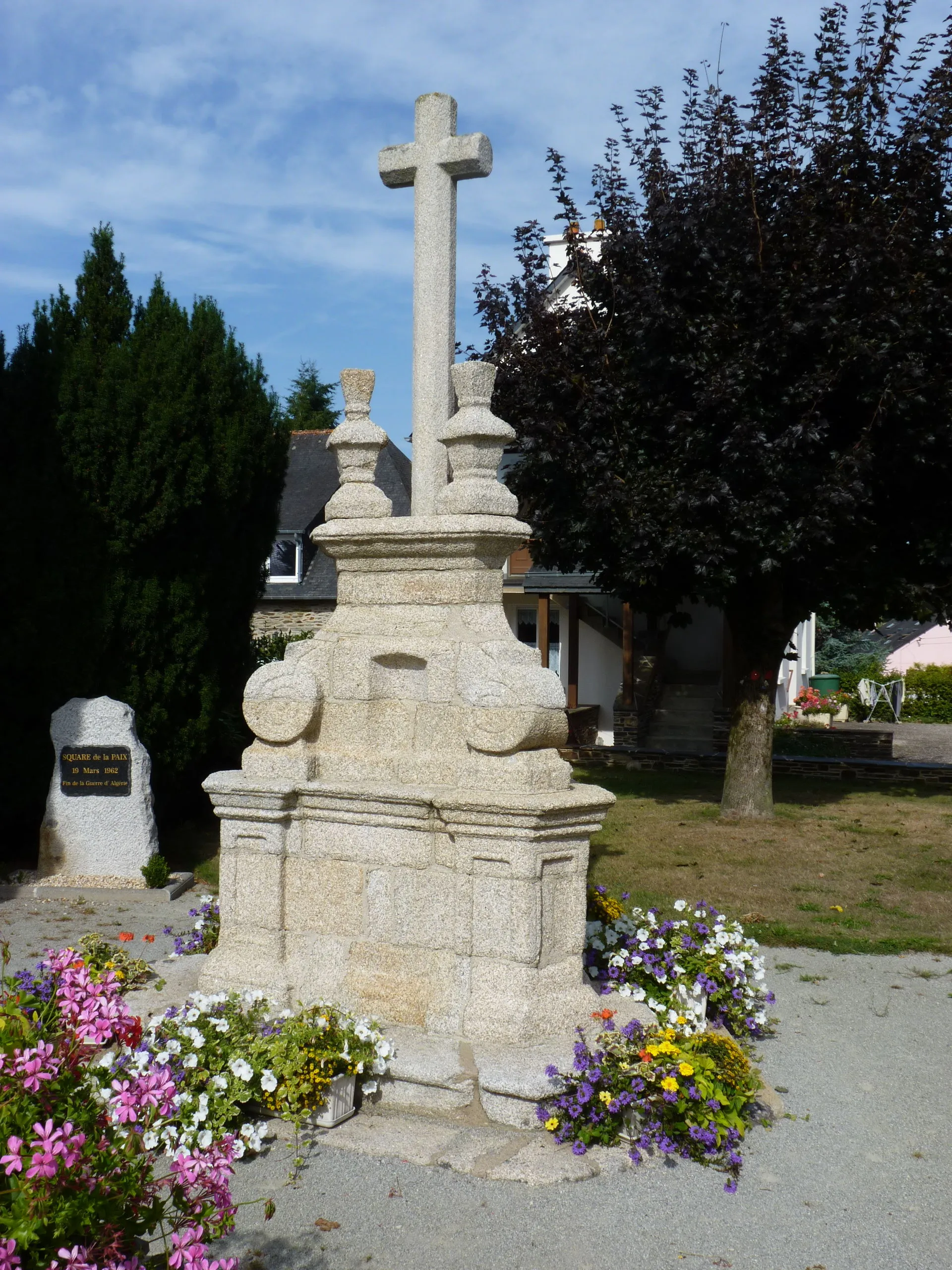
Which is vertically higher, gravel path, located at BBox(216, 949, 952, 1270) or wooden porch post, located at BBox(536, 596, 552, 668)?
wooden porch post, located at BBox(536, 596, 552, 668)

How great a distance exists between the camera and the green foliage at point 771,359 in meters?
10.5

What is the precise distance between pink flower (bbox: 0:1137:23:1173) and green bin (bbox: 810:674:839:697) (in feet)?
84.0

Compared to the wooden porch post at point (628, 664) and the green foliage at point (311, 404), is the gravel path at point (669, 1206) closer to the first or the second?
the wooden porch post at point (628, 664)

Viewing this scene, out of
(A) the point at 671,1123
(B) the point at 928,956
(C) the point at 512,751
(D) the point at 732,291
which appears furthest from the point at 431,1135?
(D) the point at 732,291

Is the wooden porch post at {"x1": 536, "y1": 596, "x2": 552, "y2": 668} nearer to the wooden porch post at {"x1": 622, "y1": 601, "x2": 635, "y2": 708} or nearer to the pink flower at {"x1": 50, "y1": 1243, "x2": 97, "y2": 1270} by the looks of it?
the wooden porch post at {"x1": 622, "y1": 601, "x2": 635, "y2": 708}

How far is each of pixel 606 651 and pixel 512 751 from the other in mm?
17186

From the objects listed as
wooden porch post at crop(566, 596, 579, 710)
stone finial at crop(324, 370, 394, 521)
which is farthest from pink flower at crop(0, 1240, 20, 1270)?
wooden porch post at crop(566, 596, 579, 710)

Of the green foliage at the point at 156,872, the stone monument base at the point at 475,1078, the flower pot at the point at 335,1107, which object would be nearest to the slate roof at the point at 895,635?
the green foliage at the point at 156,872

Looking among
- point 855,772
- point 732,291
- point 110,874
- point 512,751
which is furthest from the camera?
point 855,772

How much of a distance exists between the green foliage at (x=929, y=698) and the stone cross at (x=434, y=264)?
24.0m

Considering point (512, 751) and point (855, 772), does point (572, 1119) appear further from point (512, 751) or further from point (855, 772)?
point (855, 772)

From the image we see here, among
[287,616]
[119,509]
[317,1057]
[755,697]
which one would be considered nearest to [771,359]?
[755,697]

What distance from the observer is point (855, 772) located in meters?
16.5

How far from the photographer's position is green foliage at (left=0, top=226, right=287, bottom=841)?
9555 mm
